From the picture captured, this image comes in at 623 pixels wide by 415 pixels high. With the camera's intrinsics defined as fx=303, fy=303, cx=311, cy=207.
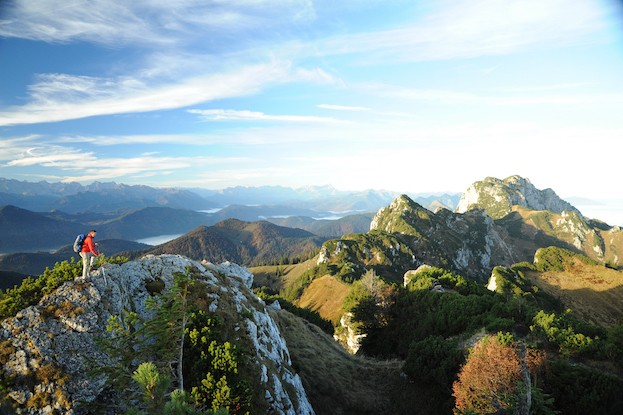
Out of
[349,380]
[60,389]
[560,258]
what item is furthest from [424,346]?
[560,258]

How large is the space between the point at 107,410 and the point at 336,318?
101916mm

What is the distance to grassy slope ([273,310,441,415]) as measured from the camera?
3350 centimetres

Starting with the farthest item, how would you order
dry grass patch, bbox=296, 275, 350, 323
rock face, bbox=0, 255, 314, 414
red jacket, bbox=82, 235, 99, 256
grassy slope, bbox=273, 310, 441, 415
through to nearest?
dry grass patch, bbox=296, 275, 350, 323, grassy slope, bbox=273, 310, 441, 415, red jacket, bbox=82, 235, 99, 256, rock face, bbox=0, 255, 314, 414

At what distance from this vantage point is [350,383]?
37.3 metres

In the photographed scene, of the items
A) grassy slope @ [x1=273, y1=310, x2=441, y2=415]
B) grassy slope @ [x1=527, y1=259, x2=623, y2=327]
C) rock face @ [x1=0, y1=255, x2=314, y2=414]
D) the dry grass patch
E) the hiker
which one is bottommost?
the dry grass patch

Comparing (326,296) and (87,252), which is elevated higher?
(87,252)

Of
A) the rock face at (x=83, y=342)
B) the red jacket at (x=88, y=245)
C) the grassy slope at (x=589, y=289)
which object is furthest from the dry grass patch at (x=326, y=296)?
the red jacket at (x=88, y=245)

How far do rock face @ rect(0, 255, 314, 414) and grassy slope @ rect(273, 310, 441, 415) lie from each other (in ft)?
16.4

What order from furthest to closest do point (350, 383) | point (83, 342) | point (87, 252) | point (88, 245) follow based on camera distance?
point (350, 383) < point (87, 252) < point (88, 245) < point (83, 342)

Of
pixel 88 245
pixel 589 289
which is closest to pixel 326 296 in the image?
pixel 589 289

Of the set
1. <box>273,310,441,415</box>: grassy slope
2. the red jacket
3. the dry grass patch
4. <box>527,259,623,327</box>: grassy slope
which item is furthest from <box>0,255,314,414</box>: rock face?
<box>527,259,623,327</box>: grassy slope

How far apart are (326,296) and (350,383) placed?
4278 inches

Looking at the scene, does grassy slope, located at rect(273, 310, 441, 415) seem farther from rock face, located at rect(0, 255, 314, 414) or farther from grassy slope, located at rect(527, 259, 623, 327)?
grassy slope, located at rect(527, 259, 623, 327)

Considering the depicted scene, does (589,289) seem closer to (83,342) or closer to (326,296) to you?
(326,296)
